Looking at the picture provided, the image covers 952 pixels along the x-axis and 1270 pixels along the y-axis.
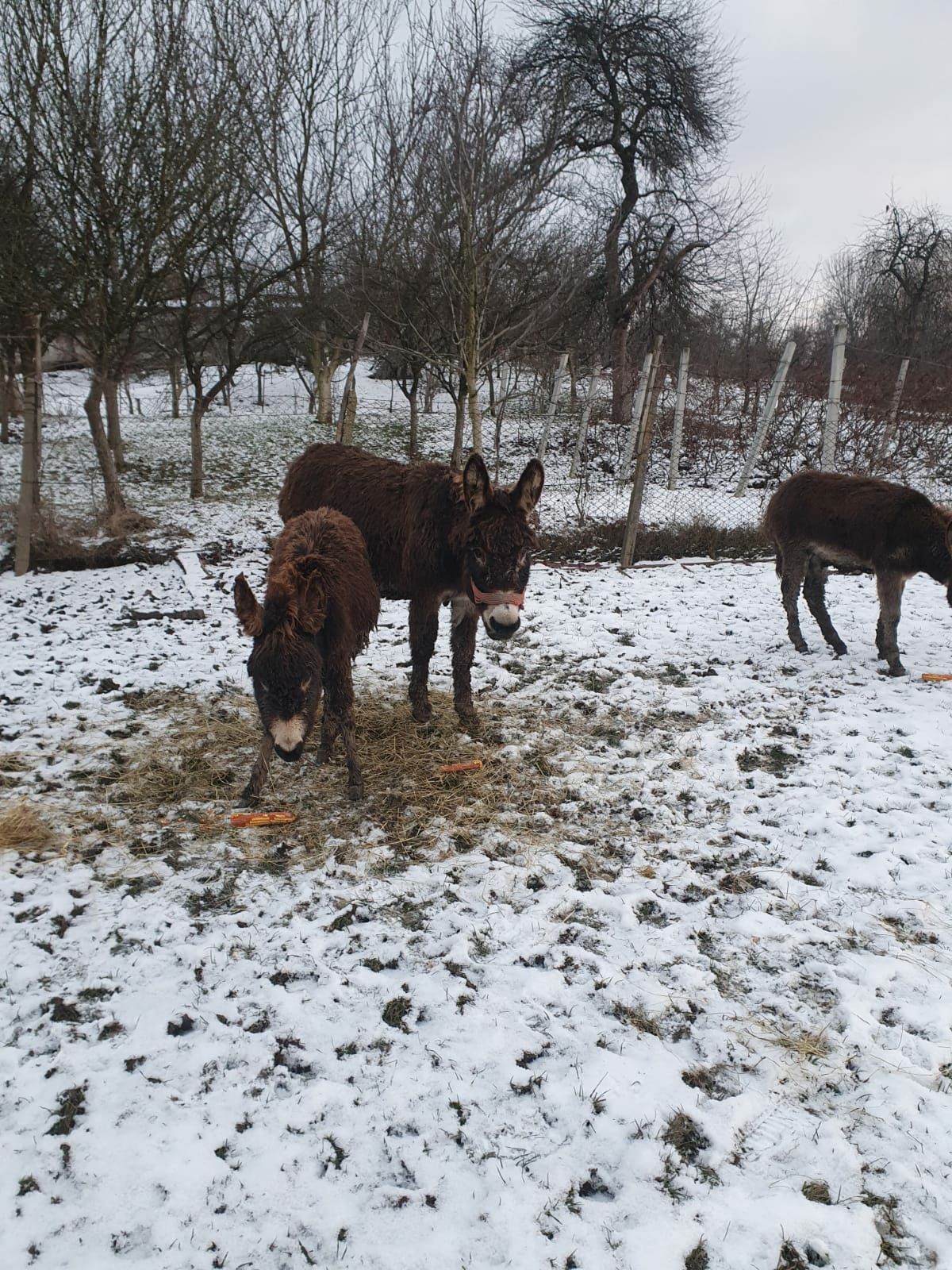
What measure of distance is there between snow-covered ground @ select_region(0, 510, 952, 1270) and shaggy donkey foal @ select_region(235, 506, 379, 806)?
23.7 inches

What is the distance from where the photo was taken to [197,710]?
523 centimetres

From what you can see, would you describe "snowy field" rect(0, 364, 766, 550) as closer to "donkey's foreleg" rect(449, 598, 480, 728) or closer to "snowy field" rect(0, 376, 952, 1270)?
"donkey's foreleg" rect(449, 598, 480, 728)

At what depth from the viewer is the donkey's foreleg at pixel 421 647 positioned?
4.87 m

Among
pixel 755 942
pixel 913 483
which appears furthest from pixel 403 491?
pixel 913 483

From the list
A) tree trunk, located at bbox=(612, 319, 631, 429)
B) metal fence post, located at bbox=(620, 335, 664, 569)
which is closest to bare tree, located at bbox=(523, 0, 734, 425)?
tree trunk, located at bbox=(612, 319, 631, 429)

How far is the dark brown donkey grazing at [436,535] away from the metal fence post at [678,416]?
1066 centimetres

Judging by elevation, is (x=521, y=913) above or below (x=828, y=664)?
below

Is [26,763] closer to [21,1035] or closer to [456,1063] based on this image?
[21,1035]

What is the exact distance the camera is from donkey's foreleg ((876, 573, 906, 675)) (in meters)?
5.67

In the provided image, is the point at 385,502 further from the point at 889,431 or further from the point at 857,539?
the point at 889,431

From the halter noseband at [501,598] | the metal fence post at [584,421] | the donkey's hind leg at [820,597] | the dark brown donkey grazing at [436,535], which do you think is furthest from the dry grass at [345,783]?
the metal fence post at [584,421]

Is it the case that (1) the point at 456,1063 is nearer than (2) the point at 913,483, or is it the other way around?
(1) the point at 456,1063

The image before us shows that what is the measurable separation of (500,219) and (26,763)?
9.36 meters

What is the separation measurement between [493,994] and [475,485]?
282 centimetres
